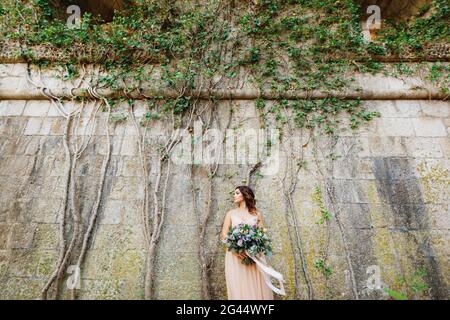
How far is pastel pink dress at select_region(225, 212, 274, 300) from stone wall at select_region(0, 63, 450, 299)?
410 millimetres

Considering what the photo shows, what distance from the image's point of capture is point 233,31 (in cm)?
535

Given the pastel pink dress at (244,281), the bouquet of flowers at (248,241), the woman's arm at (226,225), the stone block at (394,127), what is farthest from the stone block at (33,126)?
the stone block at (394,127)

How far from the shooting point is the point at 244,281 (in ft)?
11.0

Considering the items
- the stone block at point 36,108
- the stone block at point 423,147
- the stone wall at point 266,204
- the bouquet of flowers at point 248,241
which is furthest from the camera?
the stone block at point 36,108

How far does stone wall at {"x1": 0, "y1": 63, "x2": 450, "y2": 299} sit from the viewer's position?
12.4 ft

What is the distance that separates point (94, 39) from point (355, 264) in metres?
5.26

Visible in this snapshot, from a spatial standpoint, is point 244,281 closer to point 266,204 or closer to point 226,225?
point 226,225

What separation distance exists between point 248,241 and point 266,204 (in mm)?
1005

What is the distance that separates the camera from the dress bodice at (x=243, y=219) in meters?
3.65

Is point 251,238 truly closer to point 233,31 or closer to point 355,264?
point 355,264

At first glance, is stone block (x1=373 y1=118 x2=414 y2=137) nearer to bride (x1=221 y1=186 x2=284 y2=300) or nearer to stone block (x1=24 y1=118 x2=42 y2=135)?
bride (x1=221 y1=186 x2=284 y2=300)

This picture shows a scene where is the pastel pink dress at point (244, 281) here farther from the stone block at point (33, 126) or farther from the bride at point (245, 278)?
the stone block at point (33, 126)

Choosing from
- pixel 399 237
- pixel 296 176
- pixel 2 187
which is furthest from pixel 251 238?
pixel 2 187

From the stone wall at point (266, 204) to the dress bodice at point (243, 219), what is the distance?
1.46 feet
